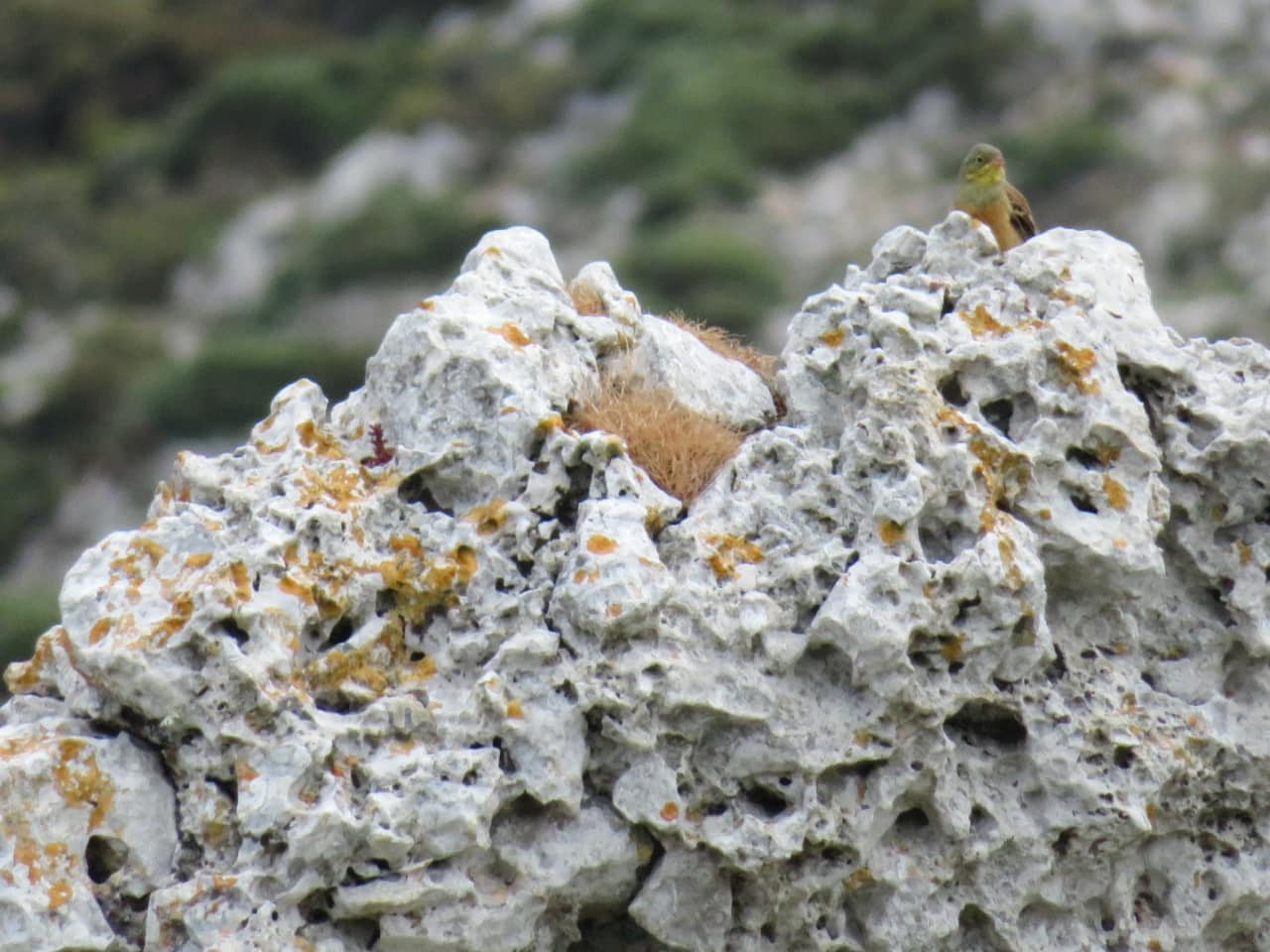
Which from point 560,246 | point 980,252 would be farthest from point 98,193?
point 980,252

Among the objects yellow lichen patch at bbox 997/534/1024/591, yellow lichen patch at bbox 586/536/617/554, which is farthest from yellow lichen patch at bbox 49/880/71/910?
yellow lichen patch at bbox 997/534/1024/591

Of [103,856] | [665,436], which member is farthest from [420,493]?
[103,856]

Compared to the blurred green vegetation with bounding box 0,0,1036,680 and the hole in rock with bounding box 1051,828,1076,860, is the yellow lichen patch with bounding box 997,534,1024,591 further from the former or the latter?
the blurred green vegetation with bounding box 0,0,1036,680

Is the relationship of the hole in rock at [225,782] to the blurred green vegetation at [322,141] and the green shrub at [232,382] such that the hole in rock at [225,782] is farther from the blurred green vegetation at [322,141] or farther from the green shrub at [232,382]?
the green shrub at [232,382]

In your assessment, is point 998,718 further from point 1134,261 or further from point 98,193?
point 98,193

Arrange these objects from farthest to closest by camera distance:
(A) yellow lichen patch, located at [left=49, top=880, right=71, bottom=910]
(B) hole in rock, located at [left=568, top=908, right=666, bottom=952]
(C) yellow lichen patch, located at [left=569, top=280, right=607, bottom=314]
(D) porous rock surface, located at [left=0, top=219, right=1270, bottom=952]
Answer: (C) yellow lichen patch, located at [left=569, top=280, right=607, bottom=314] < (B) hole in rock, located at [left=568, top=908, right=666, bottom=952] < (D) porous rock surface, located at [left=0, top=219, right=1270, bottom=952] < (A) yellow lichen patch, located at [left=49, top=880, right=71, bottom=910]

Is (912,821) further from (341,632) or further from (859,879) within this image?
(341,632)
